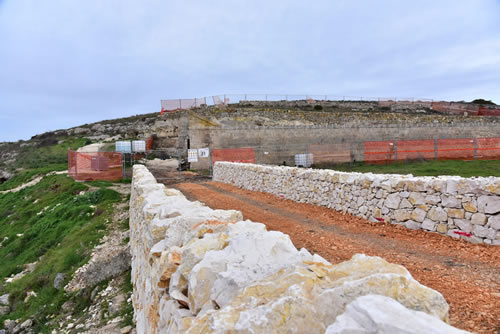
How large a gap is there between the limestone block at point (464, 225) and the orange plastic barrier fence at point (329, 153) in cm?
1869

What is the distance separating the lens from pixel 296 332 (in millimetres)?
1460

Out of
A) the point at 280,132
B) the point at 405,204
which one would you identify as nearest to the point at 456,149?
→ the point at 280,132

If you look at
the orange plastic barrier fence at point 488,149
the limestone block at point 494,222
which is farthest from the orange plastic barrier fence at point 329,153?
the limestone block at point 494,222

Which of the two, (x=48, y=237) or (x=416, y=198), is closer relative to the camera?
(x=416, y=198)

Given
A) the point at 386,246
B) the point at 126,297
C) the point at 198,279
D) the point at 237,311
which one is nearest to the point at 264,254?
the point at 198,279

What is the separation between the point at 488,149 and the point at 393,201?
21.4 m

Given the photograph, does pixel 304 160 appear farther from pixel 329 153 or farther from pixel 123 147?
pixel 123 147

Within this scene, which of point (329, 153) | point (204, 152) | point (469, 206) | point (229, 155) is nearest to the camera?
point (469, 206)

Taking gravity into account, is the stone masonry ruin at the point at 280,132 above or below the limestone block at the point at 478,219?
above

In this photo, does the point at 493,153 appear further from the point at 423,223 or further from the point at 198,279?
the point at 198,279

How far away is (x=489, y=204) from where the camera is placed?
17.0ft

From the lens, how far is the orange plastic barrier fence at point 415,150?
23.2m

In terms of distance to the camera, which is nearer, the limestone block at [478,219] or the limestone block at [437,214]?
the limestone block at [478,219]

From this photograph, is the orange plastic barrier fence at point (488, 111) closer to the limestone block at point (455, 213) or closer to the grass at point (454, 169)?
the grass at point (454, 169)
